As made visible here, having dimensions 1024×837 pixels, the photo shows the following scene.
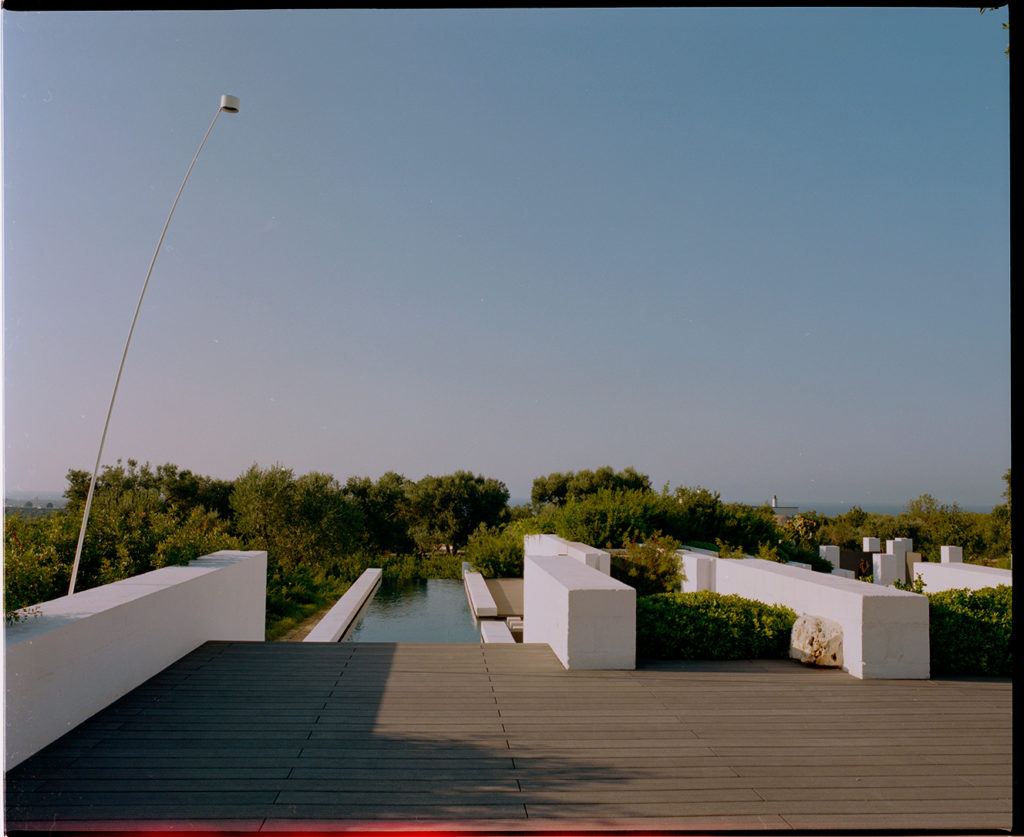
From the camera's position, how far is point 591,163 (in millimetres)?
12914

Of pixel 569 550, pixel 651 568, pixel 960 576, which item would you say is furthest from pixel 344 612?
Result: pixel 960 576

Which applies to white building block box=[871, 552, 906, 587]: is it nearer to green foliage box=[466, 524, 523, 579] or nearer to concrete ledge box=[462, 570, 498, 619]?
green foliage box=[466, 524, 523, 579]

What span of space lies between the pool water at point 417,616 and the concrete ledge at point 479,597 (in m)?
0.14

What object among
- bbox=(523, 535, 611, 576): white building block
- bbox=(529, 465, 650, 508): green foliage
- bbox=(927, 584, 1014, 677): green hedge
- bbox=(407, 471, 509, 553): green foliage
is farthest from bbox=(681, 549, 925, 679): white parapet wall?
bbox=(529, 465, 650, 508): green foliage

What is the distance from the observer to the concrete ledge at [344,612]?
8227 mm

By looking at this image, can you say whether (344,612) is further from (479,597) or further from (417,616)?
(479,597)

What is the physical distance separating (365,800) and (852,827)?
1717 millimetres

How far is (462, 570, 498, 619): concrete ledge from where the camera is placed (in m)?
10.3

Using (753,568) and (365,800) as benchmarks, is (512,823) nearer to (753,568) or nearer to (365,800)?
(365,800)

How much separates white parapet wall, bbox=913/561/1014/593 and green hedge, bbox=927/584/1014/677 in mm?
1488

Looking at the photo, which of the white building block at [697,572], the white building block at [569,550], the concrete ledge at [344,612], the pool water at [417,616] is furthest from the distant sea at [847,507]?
the concrete ledge at [344,612]

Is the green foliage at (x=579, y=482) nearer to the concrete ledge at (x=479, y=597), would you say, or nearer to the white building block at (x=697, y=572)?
the concrete ledge at (x=479, y=597)

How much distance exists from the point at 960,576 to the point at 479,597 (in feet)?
21.3

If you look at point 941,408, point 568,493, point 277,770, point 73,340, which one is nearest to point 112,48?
point 73,340
